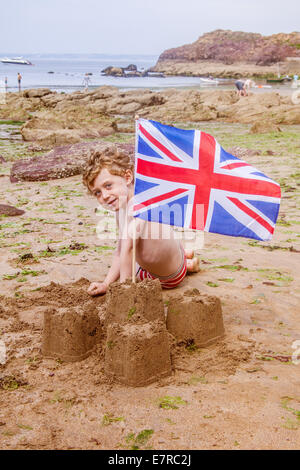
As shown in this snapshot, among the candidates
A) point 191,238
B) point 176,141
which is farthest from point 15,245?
point 176,141

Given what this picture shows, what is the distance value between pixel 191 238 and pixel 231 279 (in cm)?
153

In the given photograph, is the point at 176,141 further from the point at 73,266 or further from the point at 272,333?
the point at 73,266

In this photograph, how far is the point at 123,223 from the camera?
410cm

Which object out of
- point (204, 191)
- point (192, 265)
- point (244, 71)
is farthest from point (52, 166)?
point (244, 71)

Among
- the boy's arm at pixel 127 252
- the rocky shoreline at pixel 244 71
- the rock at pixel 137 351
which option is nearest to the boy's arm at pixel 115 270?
the boy's arm at pixel 127 252

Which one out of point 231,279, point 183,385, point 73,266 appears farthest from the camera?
point 73,266

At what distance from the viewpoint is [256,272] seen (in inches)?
195

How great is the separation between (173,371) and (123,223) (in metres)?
1.39

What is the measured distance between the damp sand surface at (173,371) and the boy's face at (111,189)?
2.67 feet

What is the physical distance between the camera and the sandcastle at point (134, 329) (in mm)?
2967

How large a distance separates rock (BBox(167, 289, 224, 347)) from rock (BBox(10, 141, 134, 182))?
6.89 m

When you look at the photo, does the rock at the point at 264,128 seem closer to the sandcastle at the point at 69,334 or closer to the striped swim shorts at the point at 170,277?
the striped swim shorts at the point at 170,277

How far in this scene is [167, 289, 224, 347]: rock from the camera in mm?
3463

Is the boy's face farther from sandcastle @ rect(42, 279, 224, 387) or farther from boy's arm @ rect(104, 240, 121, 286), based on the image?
sandcastle @ rect(42, 279, 224, 387)
